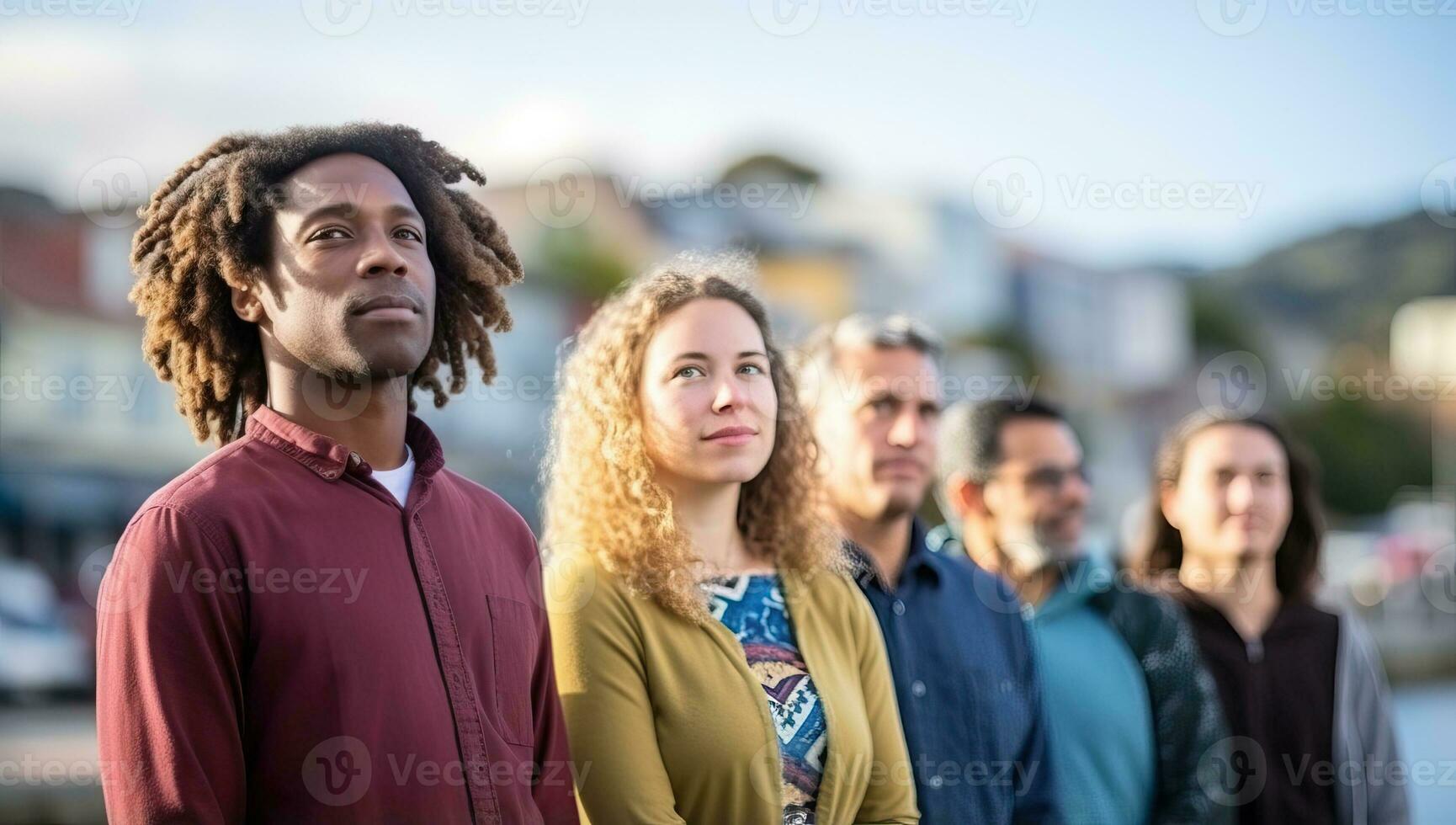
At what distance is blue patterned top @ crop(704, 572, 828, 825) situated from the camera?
3322 mm

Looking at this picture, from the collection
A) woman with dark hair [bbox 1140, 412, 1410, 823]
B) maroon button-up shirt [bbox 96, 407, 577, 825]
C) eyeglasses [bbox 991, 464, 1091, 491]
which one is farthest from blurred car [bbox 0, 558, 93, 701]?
maroon button-up shirt [bbox 96, 407, 577, 825]

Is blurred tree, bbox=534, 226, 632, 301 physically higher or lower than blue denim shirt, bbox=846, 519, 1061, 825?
higher

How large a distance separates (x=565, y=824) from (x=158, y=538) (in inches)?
42.0

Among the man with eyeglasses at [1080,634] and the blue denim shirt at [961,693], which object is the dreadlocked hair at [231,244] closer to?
the blue denim shirt at [961,693]

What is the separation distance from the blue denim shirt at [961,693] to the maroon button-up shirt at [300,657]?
126cm

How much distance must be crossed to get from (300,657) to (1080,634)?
2.54 m

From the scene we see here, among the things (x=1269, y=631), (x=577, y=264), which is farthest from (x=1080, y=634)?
(x=577, y=264)

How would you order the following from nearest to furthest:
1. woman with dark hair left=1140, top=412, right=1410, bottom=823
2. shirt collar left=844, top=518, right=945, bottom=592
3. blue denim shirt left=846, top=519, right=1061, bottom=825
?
1. blue denim shirt left=846, top=519, right=1061, bottom=825
2. shirt collar left=844, top=518, right=945, bottom=592
3. woman with dark hair left=1140, top=412, right=1410, bottom=823

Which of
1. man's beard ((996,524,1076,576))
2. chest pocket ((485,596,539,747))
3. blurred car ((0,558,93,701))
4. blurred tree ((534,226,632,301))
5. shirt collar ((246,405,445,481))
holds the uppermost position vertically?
blurred tree ((534,226,632,301))

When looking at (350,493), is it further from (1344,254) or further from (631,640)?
(1344,254)

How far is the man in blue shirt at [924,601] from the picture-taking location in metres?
3.85

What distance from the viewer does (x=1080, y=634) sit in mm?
4332

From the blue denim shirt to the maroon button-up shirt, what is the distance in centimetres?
126

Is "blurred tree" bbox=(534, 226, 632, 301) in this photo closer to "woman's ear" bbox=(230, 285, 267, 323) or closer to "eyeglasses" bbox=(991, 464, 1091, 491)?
"eyeglasses" bbox=(991, 464, 1091, 491)
